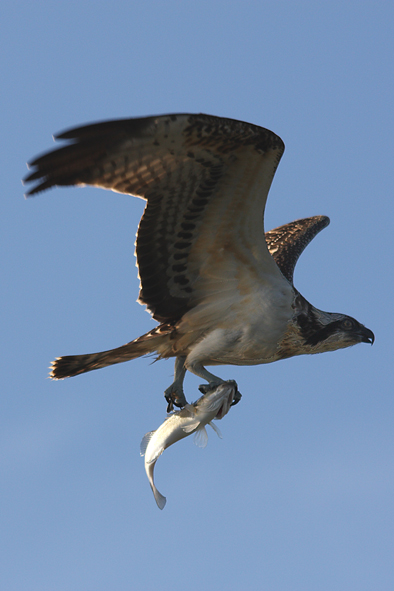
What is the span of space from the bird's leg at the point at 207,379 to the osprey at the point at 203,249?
16mm

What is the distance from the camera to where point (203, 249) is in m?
8.55

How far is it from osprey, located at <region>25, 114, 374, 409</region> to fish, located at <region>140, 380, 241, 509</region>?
0.52m

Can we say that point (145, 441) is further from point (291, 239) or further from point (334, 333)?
point (291, 239)

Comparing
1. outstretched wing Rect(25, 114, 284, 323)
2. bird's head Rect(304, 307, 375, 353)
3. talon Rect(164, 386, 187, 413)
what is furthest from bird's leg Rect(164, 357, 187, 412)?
bird's head Rect(304, 307, 375, 353)

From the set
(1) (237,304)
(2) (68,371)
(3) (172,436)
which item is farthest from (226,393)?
(2) (68,371)

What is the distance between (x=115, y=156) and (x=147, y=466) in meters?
2.86

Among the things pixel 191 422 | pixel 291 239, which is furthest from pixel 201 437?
pixel 291 239

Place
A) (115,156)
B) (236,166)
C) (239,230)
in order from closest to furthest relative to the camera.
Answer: (115,156)
(236,166)
(239,230)

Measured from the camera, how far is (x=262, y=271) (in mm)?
8727

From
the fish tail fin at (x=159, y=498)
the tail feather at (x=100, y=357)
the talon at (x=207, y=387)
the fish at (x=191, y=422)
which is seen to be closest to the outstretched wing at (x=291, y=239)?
the tail feather at (x=100, y=357)

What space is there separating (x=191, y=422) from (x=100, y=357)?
4.59ft

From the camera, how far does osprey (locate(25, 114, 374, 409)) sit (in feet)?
23.9

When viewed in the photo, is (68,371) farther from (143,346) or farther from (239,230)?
(239,230)

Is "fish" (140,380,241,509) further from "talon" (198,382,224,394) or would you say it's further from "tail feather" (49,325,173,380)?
"tail feather" (49,325,173,380)
